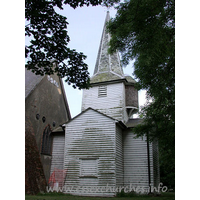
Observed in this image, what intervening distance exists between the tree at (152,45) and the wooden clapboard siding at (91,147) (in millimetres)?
5134

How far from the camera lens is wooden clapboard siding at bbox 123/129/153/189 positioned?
49.8 feet

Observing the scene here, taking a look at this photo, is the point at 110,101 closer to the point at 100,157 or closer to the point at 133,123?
the point at 133,123

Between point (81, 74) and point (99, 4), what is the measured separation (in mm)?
2766

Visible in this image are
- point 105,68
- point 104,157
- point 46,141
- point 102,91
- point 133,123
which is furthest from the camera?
point 105,68

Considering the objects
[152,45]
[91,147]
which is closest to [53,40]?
[152,45]

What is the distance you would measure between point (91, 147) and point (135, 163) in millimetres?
3776

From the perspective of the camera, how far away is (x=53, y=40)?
24.6 feet

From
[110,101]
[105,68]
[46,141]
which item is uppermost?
[105,68]

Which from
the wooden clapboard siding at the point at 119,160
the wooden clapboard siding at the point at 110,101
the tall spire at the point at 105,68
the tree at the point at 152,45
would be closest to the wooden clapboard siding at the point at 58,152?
A: the wooden clapboard siding at the point at 110,101

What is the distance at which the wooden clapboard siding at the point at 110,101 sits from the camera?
730 inches

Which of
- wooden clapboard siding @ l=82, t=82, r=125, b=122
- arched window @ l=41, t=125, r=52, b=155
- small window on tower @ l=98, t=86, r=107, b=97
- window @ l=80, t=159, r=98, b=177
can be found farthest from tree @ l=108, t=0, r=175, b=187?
arched window @ l=41, t=125, r=52, b=155

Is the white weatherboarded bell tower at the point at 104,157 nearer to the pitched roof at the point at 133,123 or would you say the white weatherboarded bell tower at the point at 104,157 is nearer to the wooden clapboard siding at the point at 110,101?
the pitched roof at the point at 133,123
